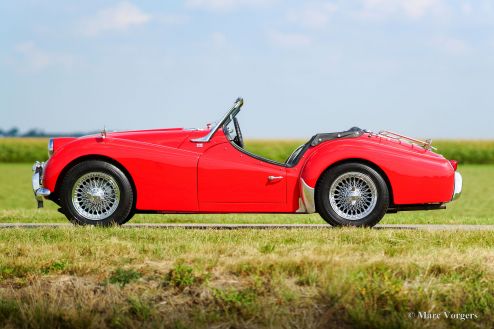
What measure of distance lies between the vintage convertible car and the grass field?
66.0 inches

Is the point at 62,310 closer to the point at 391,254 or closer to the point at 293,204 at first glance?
the point at 391,254

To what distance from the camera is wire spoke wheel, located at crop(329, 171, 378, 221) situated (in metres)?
10.4

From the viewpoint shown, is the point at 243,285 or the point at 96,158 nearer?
the point at 243,285

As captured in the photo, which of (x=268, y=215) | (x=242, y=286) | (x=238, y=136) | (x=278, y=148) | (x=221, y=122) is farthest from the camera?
(x=278, y=148)

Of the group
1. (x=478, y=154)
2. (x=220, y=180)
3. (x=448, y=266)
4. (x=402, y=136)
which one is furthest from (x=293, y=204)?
(x=478, y=154)

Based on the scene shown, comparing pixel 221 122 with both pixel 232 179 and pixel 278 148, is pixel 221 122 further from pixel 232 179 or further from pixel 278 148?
pixel 278 148

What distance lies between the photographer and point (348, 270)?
7.33 metres

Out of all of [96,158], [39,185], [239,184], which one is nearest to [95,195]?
[96,158]

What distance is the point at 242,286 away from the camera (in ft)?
23.3

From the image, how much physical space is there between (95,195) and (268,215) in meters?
6.78

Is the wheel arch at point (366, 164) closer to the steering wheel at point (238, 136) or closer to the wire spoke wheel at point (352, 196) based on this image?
the wire spoke wheel at point (352, 196)

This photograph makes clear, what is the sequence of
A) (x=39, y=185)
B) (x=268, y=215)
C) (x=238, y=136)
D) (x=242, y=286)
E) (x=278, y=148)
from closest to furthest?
1. (x=242, y=286)
2. (x=39, y=185)
3. (x=238, y=136)
4. (x=268, y=215)
5. (x=278, y=148)

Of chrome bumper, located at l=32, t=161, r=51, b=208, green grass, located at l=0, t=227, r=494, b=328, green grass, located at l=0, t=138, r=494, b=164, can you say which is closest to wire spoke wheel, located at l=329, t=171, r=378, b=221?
green grass, located at l=0, t=227, r=494, b=328

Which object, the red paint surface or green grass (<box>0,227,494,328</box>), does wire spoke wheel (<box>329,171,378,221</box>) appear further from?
green grass (<box>0,227,494,328</box>)
